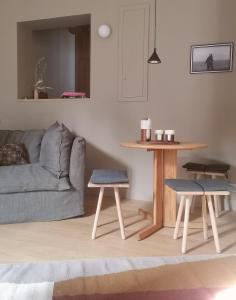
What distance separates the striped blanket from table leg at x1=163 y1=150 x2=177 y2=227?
7.19 ft

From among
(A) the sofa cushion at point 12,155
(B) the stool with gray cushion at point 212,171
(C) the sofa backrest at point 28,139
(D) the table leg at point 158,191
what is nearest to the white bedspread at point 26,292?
(D) the table leg at point 158,191

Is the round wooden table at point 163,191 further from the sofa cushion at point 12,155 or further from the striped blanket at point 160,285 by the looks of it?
the striped blanket at point 160,285

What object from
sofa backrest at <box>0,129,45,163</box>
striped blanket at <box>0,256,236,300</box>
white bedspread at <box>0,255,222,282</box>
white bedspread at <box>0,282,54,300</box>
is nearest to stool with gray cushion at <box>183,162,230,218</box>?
sofa backrest at <box>0,129,45,163</box>

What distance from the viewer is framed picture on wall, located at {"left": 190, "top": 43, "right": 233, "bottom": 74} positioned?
338 cm

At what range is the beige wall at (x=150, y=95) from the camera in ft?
11.3

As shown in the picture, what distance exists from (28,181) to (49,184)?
19cm

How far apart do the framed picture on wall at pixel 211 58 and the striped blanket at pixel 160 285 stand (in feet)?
9.98

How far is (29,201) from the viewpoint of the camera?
2895 millimetres

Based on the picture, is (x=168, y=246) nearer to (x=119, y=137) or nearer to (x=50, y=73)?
(x=119, y=137)

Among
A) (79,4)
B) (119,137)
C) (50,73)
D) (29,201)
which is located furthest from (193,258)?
(50,73)

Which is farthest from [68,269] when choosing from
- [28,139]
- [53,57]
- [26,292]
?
[53,57]

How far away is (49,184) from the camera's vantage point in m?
2.93

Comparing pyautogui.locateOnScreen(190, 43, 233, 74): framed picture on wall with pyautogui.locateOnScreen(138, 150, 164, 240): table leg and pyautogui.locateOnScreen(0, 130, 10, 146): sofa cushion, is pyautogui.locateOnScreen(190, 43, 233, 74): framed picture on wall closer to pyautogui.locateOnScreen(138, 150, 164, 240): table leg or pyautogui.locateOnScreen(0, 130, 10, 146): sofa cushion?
pyautogui.locateOnScreen(138, 150, 164, 240): table leg

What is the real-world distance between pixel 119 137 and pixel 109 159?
0.99 ft
